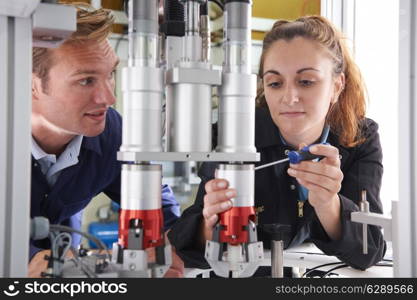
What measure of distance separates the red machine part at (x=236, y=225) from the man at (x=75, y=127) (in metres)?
0.61

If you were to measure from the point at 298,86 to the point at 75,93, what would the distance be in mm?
707

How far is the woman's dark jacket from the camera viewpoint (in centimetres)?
129

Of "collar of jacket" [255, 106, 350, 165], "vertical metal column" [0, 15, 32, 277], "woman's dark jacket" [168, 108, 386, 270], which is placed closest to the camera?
"vertical metal column" [0, 15, 32, 277]

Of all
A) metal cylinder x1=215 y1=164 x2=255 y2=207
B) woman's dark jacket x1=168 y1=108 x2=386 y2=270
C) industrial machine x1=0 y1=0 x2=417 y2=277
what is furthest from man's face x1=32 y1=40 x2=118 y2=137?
metal cylinder x1=215 y1=164 x2=255 y2=207

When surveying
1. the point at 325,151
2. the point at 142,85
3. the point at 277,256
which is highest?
the point at 142,85

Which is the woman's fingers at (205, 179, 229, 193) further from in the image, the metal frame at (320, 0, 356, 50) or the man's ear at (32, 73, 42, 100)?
the metal frame at (320, 0, 356, 50)

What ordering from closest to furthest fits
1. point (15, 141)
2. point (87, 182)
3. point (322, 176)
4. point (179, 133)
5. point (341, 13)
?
1. point (15, 141)
2. point (179, 133)
3. point (322, 176)
4. point (87, 182)
5. point (341, 13)

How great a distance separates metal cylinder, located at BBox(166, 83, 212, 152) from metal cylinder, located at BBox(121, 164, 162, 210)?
2.8 inches

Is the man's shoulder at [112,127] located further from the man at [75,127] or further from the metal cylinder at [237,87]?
the metal cylinder at [237,87]

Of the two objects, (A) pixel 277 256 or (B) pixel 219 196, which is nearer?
(B) pixel 219 196

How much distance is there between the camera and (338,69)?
5.23 ft

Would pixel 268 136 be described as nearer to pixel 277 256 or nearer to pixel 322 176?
pixel 322 176

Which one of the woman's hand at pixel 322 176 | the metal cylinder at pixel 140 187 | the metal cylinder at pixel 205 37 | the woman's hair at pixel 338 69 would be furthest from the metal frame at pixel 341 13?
the metal cylinder at pixel 140 187

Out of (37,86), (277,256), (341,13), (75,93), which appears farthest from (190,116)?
(341,13)
